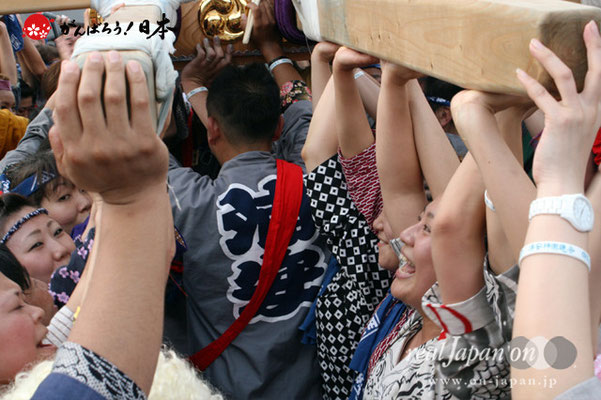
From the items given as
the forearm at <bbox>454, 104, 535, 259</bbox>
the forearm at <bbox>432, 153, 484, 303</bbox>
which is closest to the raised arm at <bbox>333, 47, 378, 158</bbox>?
the forearm at <bbox>432, 153, 484, 303</bbox>

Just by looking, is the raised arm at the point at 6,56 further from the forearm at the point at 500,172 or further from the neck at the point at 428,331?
the forearm at the point at 500,172

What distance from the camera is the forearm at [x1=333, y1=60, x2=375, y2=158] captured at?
5.85 feet

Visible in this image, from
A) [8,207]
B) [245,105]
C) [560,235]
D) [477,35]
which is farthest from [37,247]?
[560,235]

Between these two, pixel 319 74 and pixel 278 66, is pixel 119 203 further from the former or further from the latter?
pixel 278 66

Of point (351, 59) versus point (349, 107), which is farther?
point (349, 107)

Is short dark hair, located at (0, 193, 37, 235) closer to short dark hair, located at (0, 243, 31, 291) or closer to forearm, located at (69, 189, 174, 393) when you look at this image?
short dark hair, located at (0, 243, 31, 291)

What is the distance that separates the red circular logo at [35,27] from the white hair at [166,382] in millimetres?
3238

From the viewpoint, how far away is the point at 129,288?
91 cm

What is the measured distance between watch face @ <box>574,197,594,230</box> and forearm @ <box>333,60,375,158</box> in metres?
0.92

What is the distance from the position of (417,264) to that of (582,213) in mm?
748

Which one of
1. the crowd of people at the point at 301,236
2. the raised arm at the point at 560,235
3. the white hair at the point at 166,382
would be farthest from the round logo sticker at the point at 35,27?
the raised arm at the point at 560,235

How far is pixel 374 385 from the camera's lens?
5.49 ft

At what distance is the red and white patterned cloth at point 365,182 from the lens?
77.4 inches

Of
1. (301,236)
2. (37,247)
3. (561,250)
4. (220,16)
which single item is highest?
(561,250)
